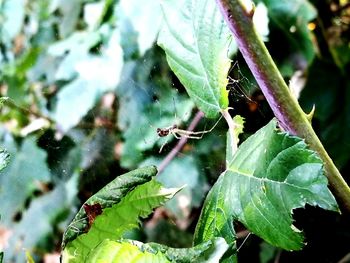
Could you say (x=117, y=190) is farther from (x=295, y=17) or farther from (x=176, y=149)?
(x=295, y=17)

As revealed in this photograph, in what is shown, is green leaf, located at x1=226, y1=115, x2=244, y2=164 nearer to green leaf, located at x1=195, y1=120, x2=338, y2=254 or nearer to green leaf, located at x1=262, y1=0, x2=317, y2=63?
green leaf, located at x1=195, y1=120, x2=338, y2=254

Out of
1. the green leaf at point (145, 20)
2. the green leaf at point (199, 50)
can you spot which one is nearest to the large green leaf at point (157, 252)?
the green leaf at point (199, 50)

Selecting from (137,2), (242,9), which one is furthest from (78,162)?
(242,9)

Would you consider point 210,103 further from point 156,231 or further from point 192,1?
point 156,231

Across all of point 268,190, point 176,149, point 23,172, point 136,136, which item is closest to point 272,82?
point 268,190

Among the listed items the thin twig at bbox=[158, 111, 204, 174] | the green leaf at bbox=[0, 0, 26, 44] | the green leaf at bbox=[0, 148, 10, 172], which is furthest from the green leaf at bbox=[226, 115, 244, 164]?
the green leaf at bbox=[0, 0, 26, 44]

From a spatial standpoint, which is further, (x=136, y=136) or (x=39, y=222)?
(x=39, y=222)

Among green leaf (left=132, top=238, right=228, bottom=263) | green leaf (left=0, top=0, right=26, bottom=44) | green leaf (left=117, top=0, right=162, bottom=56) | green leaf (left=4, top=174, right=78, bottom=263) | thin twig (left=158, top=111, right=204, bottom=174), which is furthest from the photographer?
green leaf (left=0, top=0, right=26, bottom=44)

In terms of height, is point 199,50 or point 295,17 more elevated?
point 199,50
